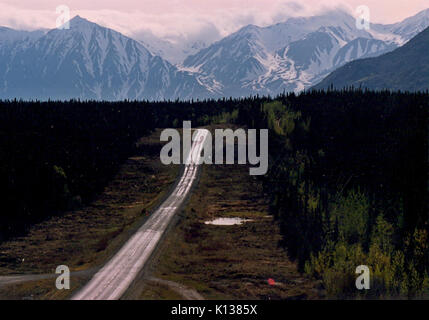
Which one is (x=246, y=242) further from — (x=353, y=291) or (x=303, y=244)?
(x=353, y=291)

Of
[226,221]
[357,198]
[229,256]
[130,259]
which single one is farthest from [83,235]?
[357,198]

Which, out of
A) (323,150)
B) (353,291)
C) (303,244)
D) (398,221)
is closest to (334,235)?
(303,244)

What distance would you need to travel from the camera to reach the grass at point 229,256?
3928cm

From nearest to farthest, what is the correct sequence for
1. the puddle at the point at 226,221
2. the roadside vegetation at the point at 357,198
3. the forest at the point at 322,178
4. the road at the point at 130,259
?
1. the roadside vegetation at the point at 357,198
2. the road at the point at 130,259
3. the forest at the point at 322,178
4. the puddle at the point at 226,221

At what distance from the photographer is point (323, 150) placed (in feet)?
273

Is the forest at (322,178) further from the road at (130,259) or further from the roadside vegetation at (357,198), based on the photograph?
the road at (130,259)

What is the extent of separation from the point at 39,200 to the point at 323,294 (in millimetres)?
51887

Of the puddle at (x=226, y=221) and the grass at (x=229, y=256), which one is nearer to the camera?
the grass at (x=229, y=256)

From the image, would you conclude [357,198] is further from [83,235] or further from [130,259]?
[83,235]

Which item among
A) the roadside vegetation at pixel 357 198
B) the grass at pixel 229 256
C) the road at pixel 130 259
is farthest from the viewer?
the grass at pixel 229 256

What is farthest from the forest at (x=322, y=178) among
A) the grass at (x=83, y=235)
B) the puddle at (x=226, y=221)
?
the puddle at (x=226, y=221)

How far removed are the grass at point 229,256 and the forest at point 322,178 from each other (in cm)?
190

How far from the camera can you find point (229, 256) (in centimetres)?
4975

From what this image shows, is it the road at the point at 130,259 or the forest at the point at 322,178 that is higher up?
the forest at the point at 322,178
